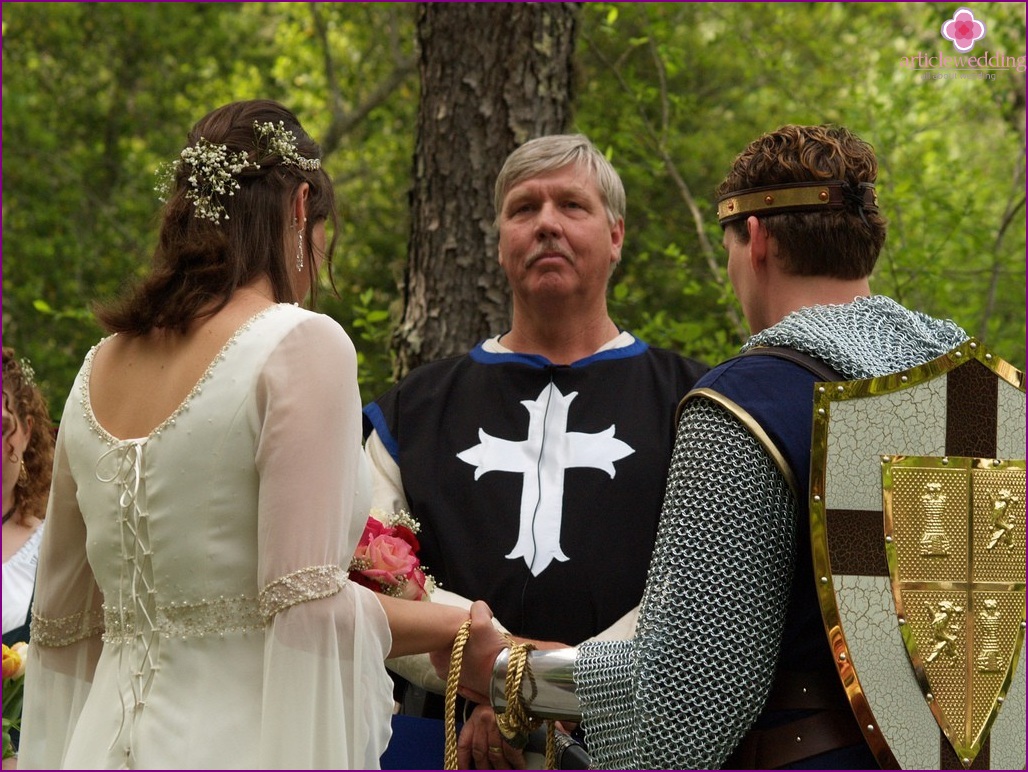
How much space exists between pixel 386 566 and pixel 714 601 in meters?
0.97

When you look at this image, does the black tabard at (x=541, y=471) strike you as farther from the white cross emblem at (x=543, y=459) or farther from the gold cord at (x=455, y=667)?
the gold cord at (x=455, y=667)

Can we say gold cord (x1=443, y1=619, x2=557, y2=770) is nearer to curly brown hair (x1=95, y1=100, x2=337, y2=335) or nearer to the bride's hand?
the bride's hand

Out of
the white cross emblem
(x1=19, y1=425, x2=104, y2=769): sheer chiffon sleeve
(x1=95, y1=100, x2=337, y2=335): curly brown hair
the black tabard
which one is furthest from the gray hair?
(x1=19, y1=425, x2=104, y2=769): sheer chiffon sleeve

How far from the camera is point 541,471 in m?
3.44

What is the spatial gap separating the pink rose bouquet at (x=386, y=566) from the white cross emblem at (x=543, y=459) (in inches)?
15.0

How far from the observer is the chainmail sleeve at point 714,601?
2.21m

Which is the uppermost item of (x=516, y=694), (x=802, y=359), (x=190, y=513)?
(x=802, y=359)

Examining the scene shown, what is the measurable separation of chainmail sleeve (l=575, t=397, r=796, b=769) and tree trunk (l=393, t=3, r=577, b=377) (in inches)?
93.8

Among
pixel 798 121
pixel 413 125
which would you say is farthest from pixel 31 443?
pixel 798 121

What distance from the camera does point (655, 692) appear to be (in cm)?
225

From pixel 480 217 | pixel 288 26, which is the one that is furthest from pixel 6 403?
pixel 288 26

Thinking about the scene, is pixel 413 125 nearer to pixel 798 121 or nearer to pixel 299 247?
pixel 798 121

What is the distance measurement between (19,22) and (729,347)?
767 cm

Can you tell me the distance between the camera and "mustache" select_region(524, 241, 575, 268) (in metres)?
3.59
